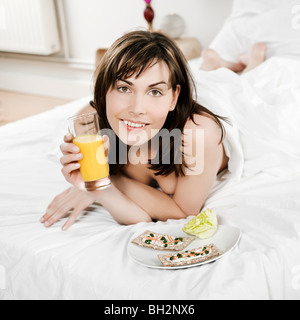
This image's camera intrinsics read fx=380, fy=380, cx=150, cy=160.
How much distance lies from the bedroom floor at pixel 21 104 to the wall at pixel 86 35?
0.08m

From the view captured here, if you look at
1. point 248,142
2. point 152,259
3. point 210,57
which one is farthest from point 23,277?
point 210,57

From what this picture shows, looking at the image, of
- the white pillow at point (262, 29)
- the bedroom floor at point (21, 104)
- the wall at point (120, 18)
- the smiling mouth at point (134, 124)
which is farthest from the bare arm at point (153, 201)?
the bedroom floor at point (21, 104)

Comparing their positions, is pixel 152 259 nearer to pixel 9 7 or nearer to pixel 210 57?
pixel 210 57

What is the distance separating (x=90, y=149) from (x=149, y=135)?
0.19 meters

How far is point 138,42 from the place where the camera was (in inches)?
39.1

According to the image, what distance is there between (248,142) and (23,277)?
0.81 m

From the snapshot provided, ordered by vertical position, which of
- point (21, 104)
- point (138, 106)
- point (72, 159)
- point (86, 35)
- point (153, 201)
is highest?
point (138, 106)

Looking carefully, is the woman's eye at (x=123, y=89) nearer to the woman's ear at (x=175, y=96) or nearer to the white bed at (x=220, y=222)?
the woman's ear at (x=175, y=96)

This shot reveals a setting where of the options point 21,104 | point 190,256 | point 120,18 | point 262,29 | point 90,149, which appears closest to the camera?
point 190,256

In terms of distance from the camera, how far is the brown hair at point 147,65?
0.98 metres

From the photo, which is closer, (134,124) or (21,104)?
(134,124)

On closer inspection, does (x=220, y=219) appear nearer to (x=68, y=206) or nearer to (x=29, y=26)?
(x=68, y=206)

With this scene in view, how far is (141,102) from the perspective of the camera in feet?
3.20

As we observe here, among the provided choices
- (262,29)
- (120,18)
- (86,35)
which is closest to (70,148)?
(262,29)
